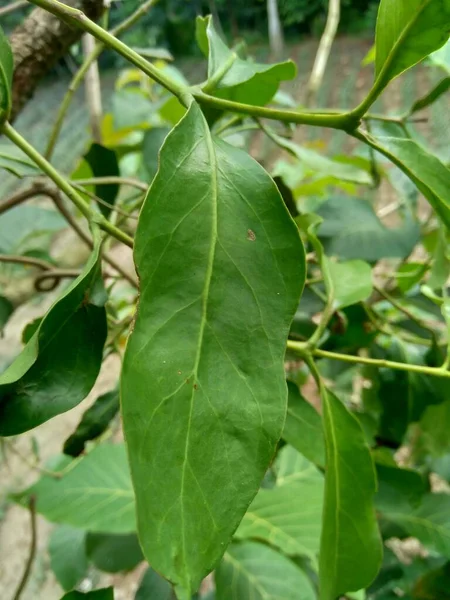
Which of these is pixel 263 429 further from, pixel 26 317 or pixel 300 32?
pixel 300 32

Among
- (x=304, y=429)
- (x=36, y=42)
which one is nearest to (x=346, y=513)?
(x=304, y=429)

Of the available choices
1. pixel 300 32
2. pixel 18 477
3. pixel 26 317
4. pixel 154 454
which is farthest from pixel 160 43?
pixel 154 454

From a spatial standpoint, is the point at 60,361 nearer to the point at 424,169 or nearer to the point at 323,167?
the point at 424,169

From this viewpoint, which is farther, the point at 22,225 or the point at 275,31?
the point at 275,31

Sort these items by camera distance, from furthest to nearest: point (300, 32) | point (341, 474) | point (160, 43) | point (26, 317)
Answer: point (160, 43) → point (300, 32) → point (26, 317) → point (341, 474)

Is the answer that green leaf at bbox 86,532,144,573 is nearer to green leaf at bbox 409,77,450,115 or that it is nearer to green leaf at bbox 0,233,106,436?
green leaf at bbox 0,233,106,436

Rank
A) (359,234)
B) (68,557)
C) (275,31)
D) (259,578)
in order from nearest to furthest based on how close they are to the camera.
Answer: (259,578) < (359,234) < (68,557) < (275,31)
